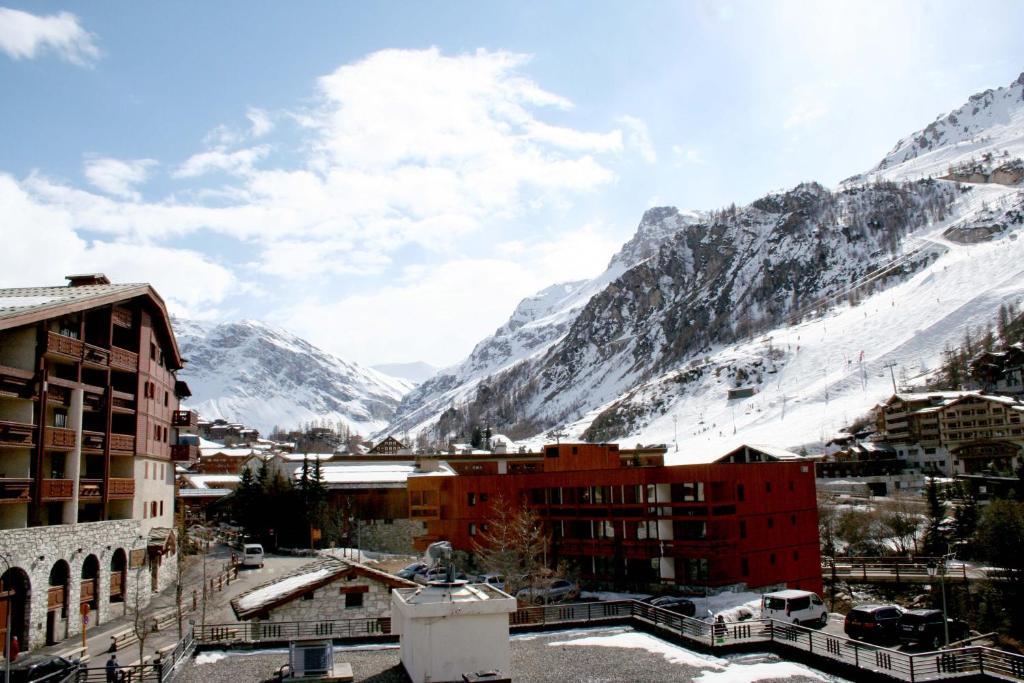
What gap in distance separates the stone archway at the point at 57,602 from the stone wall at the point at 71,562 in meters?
0.06

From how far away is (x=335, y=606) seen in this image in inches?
1264

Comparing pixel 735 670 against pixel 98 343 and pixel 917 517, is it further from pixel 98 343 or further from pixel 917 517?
pixel 917 517

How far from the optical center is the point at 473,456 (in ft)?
327

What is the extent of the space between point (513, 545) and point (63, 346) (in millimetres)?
28901

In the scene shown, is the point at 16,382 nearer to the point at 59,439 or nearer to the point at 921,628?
the point at 59,439

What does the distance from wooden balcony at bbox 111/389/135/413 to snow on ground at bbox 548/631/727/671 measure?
3034cm

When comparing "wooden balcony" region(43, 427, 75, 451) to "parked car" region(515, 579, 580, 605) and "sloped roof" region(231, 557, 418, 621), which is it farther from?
"parked car" region(515, 579, 580, 605)

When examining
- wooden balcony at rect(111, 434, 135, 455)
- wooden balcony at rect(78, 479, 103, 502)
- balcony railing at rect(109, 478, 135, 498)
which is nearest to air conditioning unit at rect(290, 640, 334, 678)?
wooden balcony at rect(78, 479, 103, 502)

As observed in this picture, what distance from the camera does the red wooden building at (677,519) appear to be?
163ft

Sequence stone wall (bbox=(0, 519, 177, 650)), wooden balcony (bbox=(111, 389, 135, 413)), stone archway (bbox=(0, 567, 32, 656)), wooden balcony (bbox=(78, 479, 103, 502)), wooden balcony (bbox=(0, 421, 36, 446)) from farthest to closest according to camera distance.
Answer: wooden balcony (bbox=(111, 389, 135, 413))
wooden balcony (bbox=(78, 479, 103, 502))
wooden balcony (bbox=(0, 421, 36, 446))
stone wall (bbox=(0, 519, 177, 650))
stone archway (bbox=(0, 567, 32, 656))

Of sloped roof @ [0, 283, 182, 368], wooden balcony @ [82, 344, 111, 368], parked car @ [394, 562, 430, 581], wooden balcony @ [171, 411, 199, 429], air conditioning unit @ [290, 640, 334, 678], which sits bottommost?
parked car @ [394, 562, 430, 581]

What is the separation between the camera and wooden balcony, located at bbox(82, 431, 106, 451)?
136ft

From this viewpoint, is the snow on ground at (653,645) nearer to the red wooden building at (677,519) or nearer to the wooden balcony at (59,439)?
the red wooden building at (677,519)

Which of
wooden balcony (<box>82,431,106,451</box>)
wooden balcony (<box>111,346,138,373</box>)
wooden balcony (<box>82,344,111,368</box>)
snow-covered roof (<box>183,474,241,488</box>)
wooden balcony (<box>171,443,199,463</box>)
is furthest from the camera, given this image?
snow-covered roof (<box>183,474,241,488</box>)
